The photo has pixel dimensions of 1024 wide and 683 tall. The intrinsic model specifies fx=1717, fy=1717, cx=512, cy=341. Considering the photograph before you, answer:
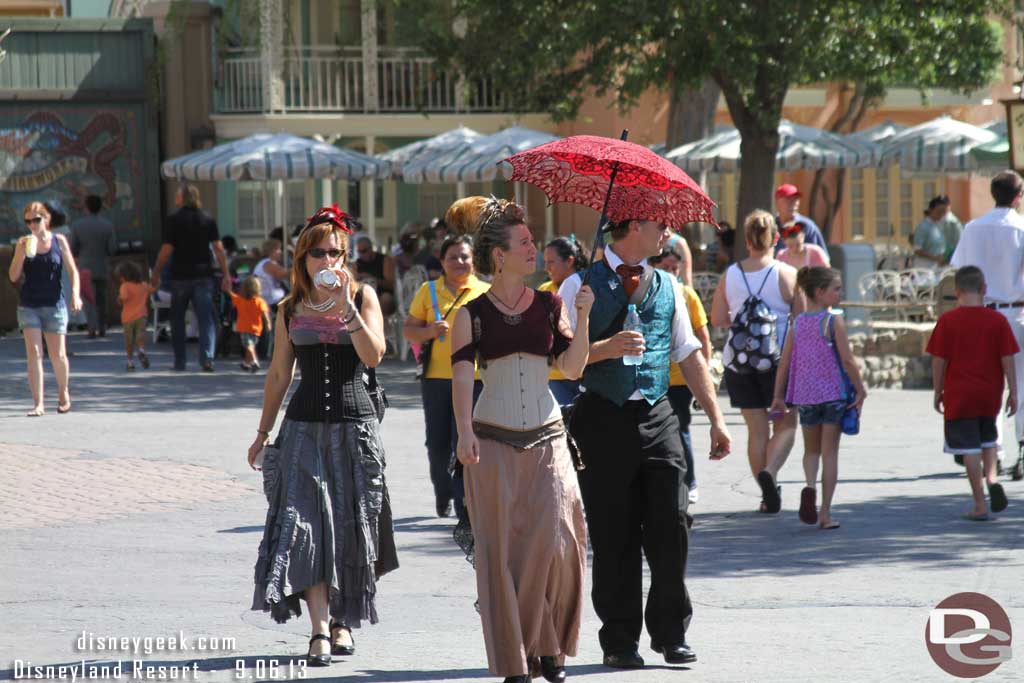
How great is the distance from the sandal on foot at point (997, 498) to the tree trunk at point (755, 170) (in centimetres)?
943

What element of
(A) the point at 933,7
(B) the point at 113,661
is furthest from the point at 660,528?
(A) the point at 933,7

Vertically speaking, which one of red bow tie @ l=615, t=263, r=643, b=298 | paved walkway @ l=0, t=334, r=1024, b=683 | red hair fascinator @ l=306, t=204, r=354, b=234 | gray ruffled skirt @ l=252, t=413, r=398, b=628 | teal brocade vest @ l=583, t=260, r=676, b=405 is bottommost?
paved walkway @ l=0, t=334, r=1024, b=683

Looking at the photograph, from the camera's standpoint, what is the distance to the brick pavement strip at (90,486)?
9.89m

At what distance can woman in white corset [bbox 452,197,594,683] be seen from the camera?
590 centimetres

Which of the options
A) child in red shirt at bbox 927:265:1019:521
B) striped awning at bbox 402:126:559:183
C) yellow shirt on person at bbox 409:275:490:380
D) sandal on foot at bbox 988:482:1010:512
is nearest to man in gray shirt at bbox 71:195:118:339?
striped awning at bbox 402:126:559:183

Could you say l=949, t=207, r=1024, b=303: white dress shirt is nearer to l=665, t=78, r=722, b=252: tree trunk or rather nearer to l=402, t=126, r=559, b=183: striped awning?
l=402, t=126, r=559, b=183: striped awning

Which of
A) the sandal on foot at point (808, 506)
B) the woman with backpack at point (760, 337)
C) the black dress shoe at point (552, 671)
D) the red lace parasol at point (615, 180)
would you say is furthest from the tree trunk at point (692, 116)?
the black dress shoe at point (552, 671)

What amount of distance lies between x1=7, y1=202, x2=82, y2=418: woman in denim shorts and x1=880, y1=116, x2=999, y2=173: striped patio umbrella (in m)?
11.9

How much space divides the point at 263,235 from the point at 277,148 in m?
9.59

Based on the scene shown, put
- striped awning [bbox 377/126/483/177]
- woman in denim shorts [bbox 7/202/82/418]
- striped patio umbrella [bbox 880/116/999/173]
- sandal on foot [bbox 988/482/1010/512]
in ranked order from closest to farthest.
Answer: sandal on foot [bbox 988/482/1010/512] → woman in denim shorts [bbox 7/202/82/418] → striped patio umbrella [bbox 880/116/999/173] → striped awning [bbox 377/126/483/177]

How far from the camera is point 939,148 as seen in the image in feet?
72.8

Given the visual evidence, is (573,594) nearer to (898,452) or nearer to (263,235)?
(898,452)

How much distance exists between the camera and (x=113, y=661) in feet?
21.0

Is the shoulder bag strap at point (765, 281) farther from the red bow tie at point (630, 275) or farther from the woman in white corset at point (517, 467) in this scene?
the woman in white corset at point (517, 467)
